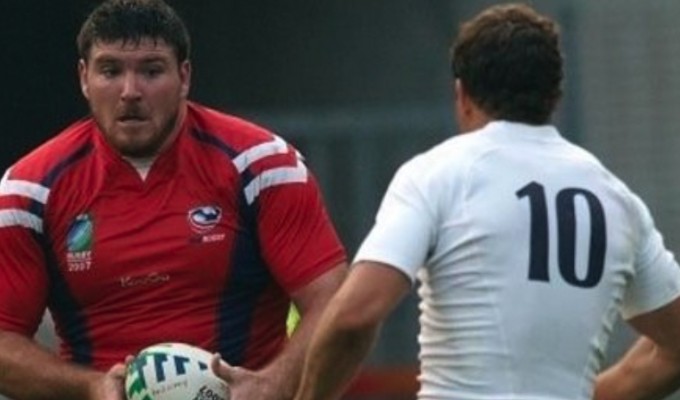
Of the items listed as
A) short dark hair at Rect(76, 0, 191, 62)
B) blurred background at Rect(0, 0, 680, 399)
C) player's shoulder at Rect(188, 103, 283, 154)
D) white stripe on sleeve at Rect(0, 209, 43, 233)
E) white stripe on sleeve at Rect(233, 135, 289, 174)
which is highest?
short dark hair at Rect(76, 0, 191, 62)

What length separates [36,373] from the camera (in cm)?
956

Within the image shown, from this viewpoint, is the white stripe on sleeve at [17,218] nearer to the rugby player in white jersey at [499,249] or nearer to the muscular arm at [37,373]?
the muscular arm at [37,373]

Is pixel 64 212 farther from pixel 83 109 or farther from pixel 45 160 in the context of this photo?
pixel 83 109

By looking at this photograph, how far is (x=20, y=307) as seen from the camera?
9602mm

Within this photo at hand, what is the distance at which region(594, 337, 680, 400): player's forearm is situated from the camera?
9.10m

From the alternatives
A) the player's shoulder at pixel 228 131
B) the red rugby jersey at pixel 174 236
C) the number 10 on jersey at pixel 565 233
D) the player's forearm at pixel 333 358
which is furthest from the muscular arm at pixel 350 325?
the player's shoulder at pixel 228 131

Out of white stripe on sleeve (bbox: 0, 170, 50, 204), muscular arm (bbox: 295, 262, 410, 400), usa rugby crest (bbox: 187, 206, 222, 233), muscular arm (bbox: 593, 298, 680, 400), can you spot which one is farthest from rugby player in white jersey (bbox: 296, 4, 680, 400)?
white stripe on sleeve (bbox: 0, 170, 50, 204)

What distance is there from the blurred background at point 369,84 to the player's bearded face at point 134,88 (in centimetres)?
487

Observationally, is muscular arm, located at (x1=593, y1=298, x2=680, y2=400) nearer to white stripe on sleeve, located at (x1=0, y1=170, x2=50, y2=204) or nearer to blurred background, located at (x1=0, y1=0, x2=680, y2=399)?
white stripe on sleeve, located at (x1=0, y1=170, x2=50, y2=204)

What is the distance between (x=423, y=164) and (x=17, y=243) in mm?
1461

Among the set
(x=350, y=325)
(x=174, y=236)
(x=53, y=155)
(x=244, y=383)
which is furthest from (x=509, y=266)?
(x=53, y=155)

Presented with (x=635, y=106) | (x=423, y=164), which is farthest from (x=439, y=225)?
(x=635, y=106)

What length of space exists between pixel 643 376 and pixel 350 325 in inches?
40.7

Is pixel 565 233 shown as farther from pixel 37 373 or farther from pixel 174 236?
pixel 37 373
